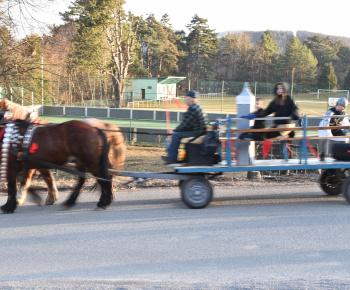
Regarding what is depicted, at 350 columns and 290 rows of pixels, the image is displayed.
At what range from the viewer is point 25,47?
42.1 feet

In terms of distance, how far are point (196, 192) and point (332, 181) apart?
102 inches

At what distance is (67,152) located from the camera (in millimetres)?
7059

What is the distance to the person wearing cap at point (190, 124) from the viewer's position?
7074mm

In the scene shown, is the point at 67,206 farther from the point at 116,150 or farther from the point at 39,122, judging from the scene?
the point at 39,122

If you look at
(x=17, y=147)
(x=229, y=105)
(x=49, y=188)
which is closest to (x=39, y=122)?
(x=17, y=147)

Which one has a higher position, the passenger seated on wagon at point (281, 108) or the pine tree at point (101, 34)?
the pine tree at point (101, 34)

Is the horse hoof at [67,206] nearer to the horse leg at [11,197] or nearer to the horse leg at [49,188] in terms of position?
the horse leg at [49,188]

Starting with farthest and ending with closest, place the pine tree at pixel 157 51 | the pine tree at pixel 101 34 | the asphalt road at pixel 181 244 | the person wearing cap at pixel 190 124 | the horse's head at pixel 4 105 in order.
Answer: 1. the pine tree at pixel 157 51
2. the pine tree at pixel 101 34
3. the horse's head at pixel 4 105
4. the person wearing cap at pixel 190 124
5. the asphalt road at pixel 181 244

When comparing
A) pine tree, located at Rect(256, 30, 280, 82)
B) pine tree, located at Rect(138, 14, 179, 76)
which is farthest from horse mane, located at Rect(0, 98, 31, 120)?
pine tree, located at Rect(138, 14, 179, 76)

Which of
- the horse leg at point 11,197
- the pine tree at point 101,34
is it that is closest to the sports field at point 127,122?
the pine tree at point 101,34

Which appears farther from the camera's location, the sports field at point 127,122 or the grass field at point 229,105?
the grass field at point 229,105

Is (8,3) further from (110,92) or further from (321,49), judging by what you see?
(321,49)

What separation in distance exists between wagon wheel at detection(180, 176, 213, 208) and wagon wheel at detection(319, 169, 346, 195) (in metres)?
2.25

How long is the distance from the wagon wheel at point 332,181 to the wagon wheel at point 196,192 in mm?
2248
